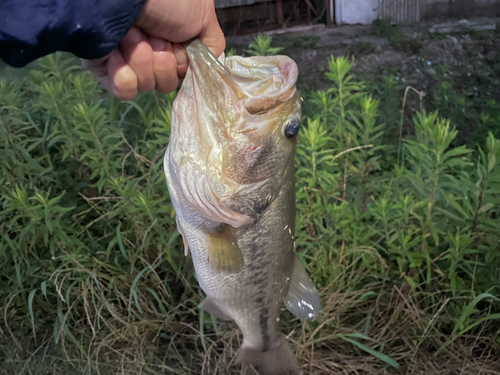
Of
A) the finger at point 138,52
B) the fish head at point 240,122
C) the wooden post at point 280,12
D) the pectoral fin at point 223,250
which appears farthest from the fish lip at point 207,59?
the wooden post at point 280,12

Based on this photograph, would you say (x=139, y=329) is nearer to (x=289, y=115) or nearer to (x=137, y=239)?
(x=137, y=239)

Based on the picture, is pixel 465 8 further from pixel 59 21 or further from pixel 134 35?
pixel 59 21

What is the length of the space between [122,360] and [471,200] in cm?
158

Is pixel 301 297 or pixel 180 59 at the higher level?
pixel 180 59

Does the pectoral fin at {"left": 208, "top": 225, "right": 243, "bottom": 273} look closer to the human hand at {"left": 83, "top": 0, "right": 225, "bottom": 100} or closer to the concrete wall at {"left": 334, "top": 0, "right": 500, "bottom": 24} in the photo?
the human hand at {"left": 83, "top": 0, "right": 225, "bottom": 100}

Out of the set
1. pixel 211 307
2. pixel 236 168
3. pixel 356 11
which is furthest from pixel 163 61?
pixel 356 11

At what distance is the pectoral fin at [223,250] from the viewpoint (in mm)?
1002

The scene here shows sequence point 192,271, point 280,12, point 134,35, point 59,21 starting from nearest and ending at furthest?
point 59,21
point 134,35
point 192,271
point 280,12

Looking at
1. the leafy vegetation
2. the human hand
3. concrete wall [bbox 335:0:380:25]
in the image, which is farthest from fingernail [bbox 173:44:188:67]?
concrete wall [bbox 335:0:380:25]

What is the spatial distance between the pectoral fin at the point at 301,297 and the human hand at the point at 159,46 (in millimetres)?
647

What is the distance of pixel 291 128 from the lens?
920 millimetres

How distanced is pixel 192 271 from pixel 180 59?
3.73 feet

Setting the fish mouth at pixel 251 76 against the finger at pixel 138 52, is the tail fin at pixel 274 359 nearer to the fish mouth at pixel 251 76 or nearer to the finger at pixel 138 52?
the fish mouth at pixel 251 76

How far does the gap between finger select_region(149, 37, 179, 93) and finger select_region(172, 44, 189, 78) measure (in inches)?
0.5
